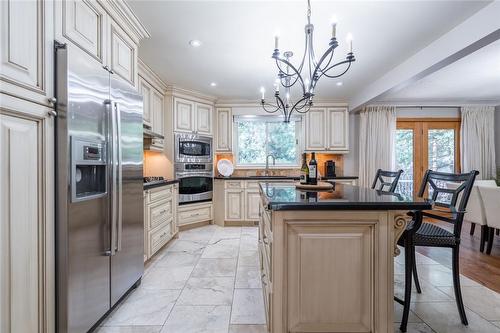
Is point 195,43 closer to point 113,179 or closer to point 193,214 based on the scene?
point 113,179

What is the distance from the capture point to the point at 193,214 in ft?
14.3

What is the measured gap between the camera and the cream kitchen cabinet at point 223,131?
16.1ft

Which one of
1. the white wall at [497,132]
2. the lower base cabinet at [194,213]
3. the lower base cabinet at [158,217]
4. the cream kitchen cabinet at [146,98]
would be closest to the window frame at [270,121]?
the lower base cabinet at [194,213]

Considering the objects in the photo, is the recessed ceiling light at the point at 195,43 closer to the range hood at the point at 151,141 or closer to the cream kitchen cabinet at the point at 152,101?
the cream kitchen cabinet at the point at 152,101

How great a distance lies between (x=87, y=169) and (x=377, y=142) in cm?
507

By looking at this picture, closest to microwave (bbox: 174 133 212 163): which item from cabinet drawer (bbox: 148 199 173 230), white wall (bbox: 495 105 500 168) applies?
cabinet drawer (bbox: 148 199 173 230)

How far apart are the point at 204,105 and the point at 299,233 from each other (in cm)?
381

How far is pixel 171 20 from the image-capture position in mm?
2262

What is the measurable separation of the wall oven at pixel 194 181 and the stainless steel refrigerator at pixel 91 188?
212cm

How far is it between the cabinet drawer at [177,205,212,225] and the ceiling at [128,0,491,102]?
223 centimetres

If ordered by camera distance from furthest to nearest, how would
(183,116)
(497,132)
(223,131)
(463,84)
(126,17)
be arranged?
(497,132) → (223,131) → (183,116) → (463,84) → (126,17)

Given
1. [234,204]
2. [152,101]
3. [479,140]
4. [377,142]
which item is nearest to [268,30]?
[152,101]

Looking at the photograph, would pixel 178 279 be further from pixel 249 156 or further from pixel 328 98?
pixel 328 98

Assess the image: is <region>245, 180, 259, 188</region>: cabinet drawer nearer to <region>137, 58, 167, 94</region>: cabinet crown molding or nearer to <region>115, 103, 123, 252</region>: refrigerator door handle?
<region>137, 58, 167, 94</region>: cabinet crown molding
